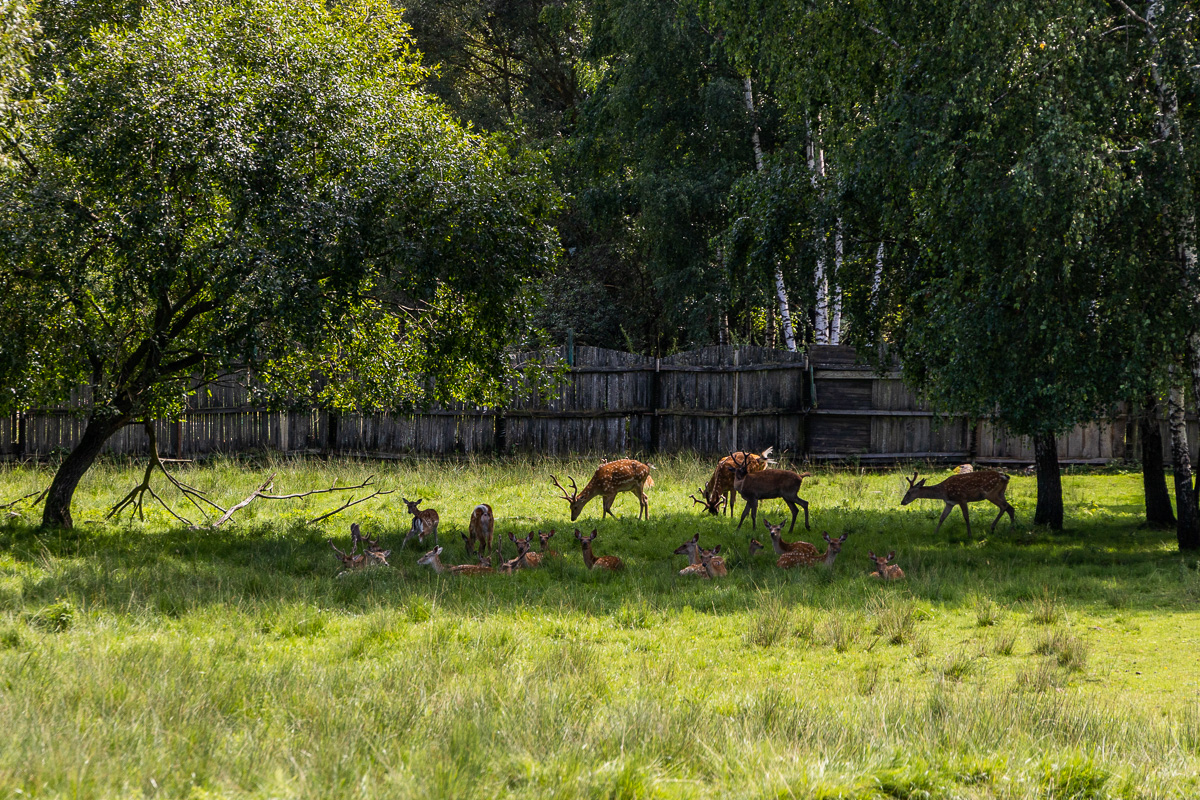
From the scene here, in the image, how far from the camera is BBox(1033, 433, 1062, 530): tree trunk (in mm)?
13758

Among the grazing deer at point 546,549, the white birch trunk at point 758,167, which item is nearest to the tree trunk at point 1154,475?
the grazing deer at point 546,549

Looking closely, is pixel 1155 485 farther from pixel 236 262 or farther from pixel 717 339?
pixel 717 339

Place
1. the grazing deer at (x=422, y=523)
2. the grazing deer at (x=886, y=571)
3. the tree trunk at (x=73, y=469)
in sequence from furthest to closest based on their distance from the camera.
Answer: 1. the tree trunk at (x=73, y=469)
2. the grazing deer at (x=422, y=523)
3. the grazing deer at (x=886, y=571)

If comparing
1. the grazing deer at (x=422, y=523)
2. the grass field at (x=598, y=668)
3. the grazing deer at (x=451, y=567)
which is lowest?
the grass field at (x=598, y=668)

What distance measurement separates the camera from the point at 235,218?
436 inches

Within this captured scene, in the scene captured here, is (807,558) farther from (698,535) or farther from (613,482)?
(613,482)

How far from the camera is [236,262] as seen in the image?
1009 centimetres

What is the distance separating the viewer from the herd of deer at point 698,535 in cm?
1052

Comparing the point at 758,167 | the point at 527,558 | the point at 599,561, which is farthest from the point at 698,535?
the point at 758,167

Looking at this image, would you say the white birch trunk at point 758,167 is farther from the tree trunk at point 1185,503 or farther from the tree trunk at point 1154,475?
the tree trunk at point 1185,503

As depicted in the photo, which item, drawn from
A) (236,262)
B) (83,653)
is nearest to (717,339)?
(236,262)

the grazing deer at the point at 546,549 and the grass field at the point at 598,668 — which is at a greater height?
the grazing deer at the point at 546,549

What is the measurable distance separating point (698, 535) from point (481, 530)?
2.44 metres

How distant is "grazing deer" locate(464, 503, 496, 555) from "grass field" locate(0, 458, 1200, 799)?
35 cm
